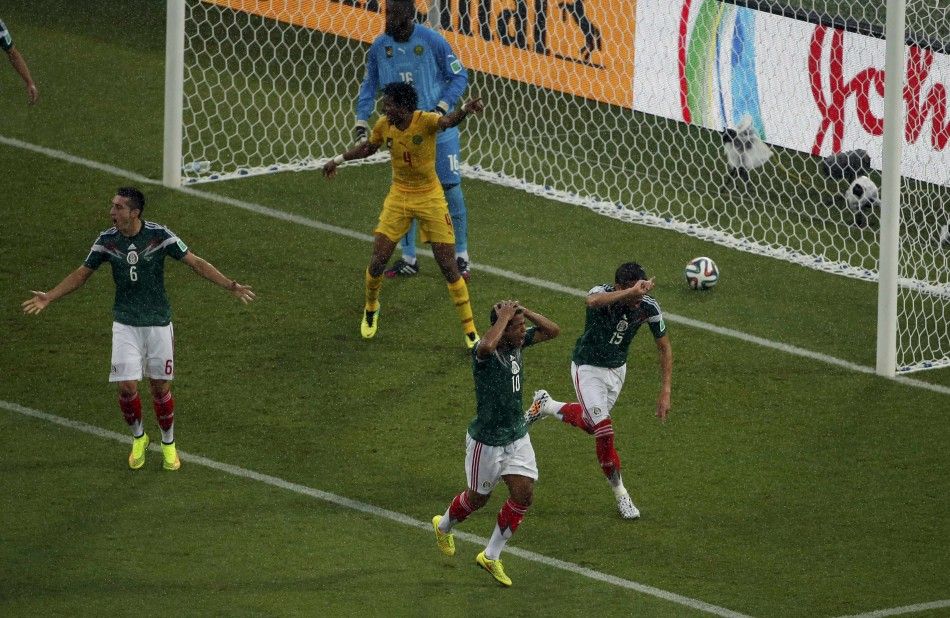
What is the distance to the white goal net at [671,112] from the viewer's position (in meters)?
15.5

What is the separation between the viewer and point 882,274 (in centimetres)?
1413

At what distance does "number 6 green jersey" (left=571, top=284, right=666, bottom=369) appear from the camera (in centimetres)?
1170

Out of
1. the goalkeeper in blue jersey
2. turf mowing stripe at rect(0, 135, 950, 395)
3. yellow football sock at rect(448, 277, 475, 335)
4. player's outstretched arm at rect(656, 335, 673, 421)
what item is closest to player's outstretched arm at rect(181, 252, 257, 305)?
yellow football sock at rect(448, 277, 475, 335)

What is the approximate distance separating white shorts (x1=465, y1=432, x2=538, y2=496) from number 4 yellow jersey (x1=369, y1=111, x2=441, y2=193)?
10.9ft

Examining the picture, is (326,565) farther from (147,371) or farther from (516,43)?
(516,43)

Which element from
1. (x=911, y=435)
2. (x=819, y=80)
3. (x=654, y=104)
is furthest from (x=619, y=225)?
(x=911, y=435)

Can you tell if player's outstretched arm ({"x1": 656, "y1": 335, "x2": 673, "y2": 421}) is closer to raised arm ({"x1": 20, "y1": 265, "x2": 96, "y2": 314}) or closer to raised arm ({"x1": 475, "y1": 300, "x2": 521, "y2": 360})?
raised arm ({"x1": 475, "y1": 300, "x2": 521, "y2": 360})

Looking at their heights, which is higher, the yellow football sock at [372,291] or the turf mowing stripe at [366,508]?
the yellow football sock at [372,291]

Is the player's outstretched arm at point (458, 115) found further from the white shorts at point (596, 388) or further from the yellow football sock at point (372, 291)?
the white shorts at point (596, 388)

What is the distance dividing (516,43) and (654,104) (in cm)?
146

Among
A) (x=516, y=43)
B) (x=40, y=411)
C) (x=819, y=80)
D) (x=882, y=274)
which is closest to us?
(x=40, y=411)

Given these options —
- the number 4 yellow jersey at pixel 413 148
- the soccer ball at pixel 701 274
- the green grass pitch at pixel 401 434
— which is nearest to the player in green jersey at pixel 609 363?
the green grass pitch at pixel 401 434

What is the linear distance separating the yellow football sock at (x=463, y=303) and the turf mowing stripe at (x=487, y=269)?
161 cm

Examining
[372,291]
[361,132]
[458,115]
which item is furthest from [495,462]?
[361,132]
